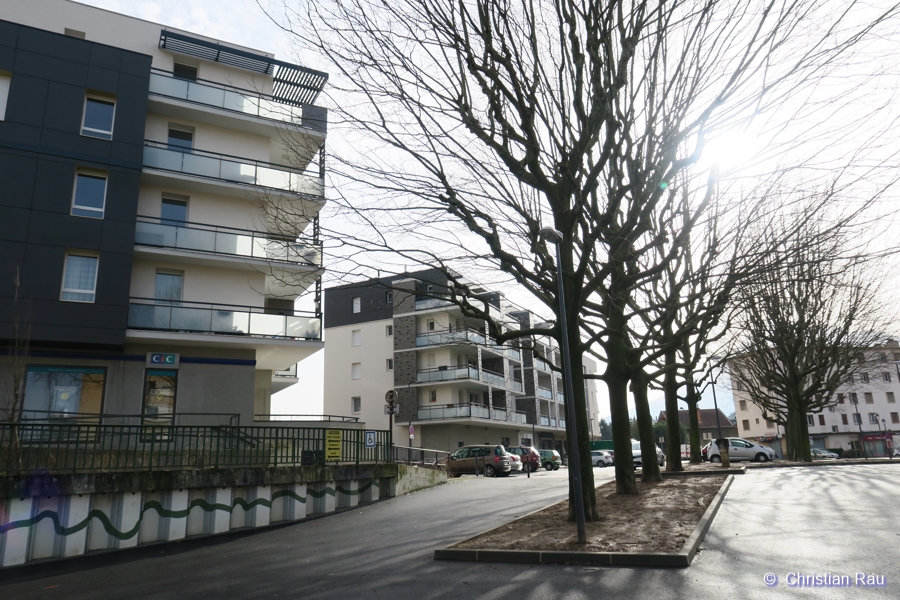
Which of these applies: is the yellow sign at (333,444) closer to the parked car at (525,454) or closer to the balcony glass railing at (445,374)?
the parked car at (525,454)

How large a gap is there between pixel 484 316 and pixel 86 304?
1232 centimetres

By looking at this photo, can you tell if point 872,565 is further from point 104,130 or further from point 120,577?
point 104,130

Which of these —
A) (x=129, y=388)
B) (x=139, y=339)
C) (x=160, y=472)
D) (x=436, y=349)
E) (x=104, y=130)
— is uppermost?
(x=104, y=130)

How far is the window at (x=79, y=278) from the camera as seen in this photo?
58.6 feet

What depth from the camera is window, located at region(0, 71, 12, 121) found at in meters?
18.0

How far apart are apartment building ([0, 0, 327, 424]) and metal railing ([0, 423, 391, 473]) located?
4.84 m

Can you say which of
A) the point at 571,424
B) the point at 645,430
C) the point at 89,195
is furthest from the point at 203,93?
the point at 571,424

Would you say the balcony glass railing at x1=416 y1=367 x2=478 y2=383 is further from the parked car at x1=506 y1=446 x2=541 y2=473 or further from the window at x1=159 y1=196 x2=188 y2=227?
the window at x1=159 y1=196 x2=188 y2=227

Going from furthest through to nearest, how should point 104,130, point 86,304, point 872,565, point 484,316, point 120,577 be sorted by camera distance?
point 104,130, point 86,304, point 484,316, point 120,577, point 872,565

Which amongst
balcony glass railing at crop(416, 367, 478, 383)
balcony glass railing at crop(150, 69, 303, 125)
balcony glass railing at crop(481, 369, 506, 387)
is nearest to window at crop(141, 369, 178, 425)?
balcony glass railing at crop(150, 69, 303, 125)

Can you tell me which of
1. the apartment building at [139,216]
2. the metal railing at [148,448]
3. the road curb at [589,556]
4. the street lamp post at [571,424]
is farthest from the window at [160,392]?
the street lamp post at [571,424]

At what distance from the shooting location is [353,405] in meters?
46.8

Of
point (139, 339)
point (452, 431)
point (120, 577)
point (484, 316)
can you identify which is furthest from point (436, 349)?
point (120, 577)

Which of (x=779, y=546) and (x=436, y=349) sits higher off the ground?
(x=436, y=349)
